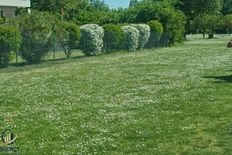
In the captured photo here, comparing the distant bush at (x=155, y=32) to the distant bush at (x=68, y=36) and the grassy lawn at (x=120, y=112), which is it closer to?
the distant bush at (x=68, y=36)

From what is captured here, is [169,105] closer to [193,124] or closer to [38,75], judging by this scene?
[193,124]

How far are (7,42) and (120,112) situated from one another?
1698 cm

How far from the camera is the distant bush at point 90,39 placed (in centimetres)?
3603

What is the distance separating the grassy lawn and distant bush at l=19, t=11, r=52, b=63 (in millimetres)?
7124

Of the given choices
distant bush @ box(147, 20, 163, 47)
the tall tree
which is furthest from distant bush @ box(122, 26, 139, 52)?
the tall tree

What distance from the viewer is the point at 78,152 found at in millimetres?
8680

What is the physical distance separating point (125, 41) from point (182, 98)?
26.3m

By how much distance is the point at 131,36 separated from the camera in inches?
1618

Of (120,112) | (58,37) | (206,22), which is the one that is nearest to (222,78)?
(120,112)

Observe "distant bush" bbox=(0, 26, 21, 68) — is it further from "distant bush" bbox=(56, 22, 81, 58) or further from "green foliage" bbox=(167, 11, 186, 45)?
"green foliage" bbox=(167, 11, 186, 45)

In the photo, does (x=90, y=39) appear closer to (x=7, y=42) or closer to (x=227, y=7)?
(x=7, y=42)

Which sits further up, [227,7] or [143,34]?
[227,7]

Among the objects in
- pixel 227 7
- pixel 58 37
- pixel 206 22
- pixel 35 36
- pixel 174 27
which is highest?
pixel 227 7

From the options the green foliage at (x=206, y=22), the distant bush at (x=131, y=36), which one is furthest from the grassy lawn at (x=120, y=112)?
the green foliage at (x=206, y=22)
